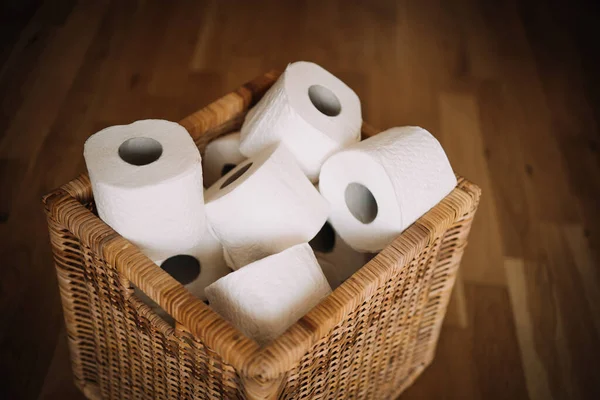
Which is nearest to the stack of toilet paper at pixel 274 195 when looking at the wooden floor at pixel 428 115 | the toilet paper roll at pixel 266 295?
the toilet paper roll at pixel 266 295

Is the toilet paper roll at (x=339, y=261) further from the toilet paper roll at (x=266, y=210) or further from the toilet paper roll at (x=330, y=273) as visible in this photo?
the toilet paper roll at (x=266, y=210)

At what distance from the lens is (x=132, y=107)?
5.08 feet

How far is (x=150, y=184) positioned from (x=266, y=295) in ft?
0.61

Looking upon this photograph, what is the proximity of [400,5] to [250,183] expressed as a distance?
1.44 m

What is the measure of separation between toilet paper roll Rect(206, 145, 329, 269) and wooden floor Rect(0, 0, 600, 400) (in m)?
0.44

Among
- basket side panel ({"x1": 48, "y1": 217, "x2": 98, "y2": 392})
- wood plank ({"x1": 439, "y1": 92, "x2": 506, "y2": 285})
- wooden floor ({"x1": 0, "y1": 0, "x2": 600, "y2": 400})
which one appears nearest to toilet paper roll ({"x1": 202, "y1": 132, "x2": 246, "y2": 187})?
basket side panel ({"x1": 48, "y1": 217, "x2": 98, "y2": 392})

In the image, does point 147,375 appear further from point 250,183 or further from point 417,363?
point 417,363

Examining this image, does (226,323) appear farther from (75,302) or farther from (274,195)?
(75,302)

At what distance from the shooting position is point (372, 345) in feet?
2.78

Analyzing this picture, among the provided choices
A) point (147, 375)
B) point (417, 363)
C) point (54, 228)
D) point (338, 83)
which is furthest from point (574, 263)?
point (54, 228)

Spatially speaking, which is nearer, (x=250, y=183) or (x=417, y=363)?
(x=250, y=183)

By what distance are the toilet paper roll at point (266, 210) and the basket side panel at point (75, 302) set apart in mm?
183

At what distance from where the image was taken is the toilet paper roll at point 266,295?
708mm

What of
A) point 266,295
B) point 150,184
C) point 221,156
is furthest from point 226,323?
point 221,156
